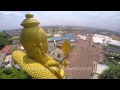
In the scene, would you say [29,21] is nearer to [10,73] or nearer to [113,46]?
[10,73]

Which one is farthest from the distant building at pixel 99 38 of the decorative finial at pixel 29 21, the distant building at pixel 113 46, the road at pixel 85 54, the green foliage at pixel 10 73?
the decorative finial at pixel 29 21

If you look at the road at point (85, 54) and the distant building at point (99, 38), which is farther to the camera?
the distant building at point (99, 38)

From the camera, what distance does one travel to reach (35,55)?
2.07 meters

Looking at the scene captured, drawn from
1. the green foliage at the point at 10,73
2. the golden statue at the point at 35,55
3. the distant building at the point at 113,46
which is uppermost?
the golden statue at the point at 35,55

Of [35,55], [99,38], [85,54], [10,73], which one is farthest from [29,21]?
[99,38]

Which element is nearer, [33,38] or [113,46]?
[33,38]

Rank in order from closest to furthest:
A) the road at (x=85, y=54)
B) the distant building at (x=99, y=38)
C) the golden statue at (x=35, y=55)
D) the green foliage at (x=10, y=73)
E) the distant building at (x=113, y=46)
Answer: the golden statue at (x=35, y=55) → the green foliage at (x=10, y=73) → the road at (x=85, y=54) → the distant building at (x=113, y=46) → the distant building at (x=99, y=38)

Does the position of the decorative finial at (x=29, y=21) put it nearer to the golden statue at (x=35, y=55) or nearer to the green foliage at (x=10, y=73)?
the golden statue at (x=35, y=55)

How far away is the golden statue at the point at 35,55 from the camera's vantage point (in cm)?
196

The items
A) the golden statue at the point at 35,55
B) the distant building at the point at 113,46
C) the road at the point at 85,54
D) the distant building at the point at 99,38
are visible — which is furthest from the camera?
the distant building at the point at 99,38

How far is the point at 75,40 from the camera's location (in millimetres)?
7195
